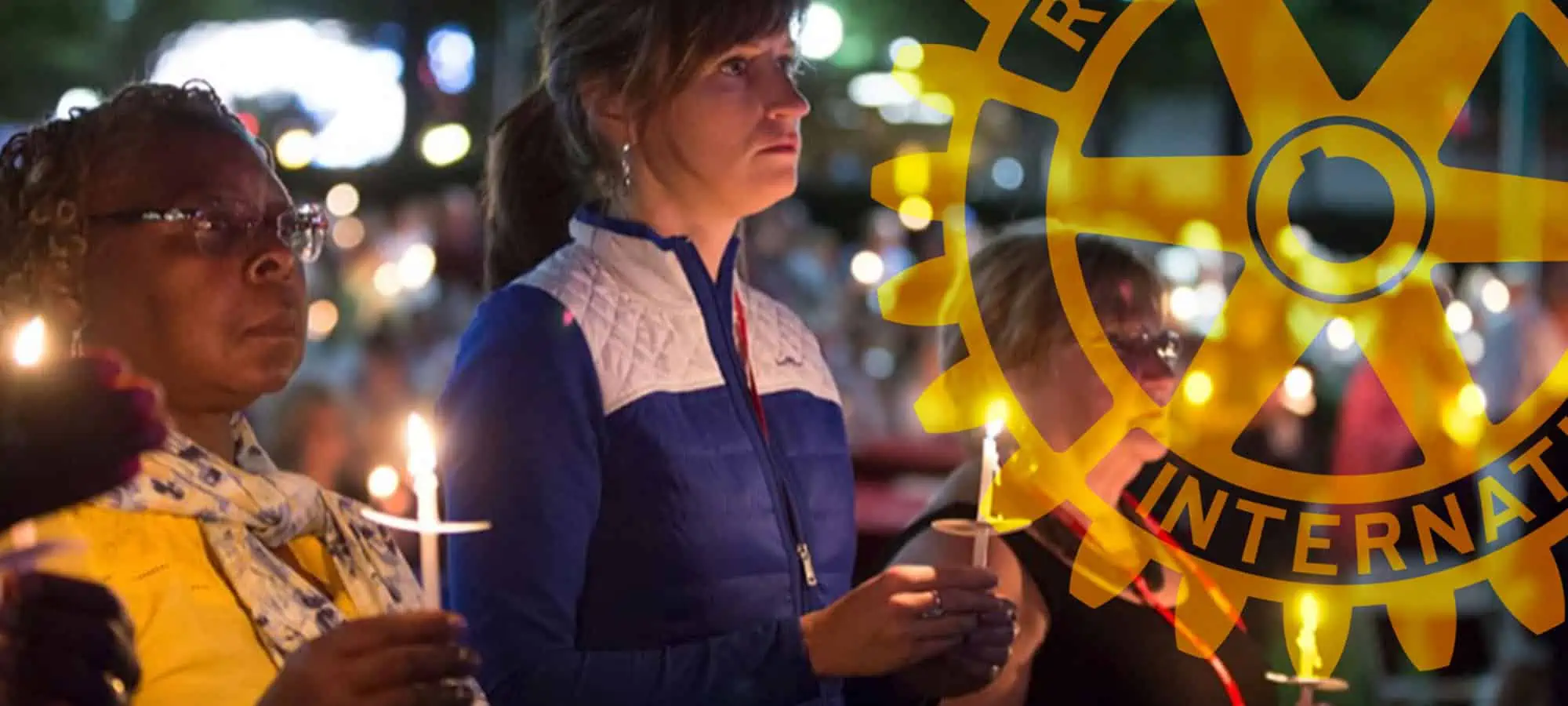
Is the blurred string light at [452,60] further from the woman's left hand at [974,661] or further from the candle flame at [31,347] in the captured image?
the candle flame at [31,347]

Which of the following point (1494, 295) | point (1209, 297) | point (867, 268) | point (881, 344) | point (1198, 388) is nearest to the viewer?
point (1198, 388)

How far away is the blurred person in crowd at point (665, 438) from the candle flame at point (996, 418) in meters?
0.20

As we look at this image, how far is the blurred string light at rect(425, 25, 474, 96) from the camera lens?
8789 mm

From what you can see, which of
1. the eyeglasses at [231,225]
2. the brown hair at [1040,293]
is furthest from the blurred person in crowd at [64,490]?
the brown hair at [1040,293]

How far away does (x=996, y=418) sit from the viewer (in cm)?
241

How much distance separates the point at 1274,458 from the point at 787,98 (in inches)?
123

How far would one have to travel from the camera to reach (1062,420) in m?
Answer: 2.81

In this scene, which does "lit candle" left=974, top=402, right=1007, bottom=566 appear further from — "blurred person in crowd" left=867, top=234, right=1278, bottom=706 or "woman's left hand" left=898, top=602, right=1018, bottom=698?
"blurred person in crowd" left=867, top=234, right=1278, bottom=706

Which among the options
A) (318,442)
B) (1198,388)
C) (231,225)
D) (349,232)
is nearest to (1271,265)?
(1198,388)

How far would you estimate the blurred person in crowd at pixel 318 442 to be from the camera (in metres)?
5.32

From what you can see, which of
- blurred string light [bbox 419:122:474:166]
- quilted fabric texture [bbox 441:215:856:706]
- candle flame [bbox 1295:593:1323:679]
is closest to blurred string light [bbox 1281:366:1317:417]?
candle flame [bbox 1295:593:1323:679]

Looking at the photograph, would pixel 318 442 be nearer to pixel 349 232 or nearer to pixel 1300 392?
pixel 1300 392

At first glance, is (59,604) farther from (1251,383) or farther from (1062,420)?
(1251,383)

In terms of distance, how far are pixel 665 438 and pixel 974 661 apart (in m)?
0.46
